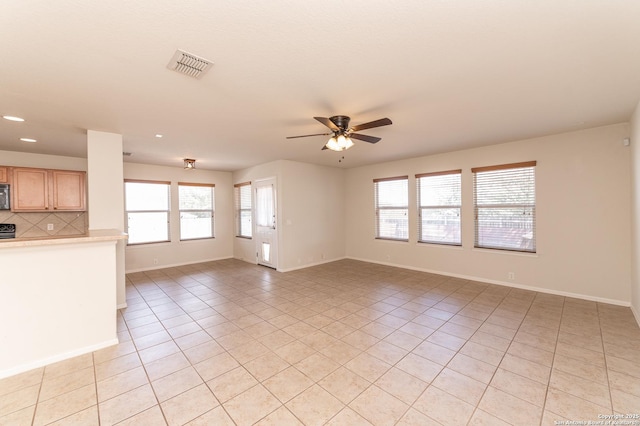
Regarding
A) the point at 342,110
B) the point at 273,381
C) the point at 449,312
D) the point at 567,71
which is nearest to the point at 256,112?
the point at 342,110

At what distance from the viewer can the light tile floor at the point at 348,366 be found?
1905mm

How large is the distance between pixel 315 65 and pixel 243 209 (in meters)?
5.97

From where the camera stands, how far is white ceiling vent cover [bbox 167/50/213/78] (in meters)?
1.99

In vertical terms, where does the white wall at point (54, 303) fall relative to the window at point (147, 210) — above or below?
below

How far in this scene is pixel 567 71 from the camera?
7.55ft

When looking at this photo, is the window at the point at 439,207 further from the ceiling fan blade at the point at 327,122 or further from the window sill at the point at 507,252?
the ceiling fan blade at the point at 327,122

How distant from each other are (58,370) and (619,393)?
476cm

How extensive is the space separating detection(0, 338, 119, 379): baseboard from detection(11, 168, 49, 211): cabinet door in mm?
3980

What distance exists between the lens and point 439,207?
5.73 metres

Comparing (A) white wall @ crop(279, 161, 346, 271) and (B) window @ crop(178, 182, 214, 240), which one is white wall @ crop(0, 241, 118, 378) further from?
(B) window @ crop(178, 182, 214, 240)

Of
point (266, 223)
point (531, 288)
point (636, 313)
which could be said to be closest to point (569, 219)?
point (531, 288)

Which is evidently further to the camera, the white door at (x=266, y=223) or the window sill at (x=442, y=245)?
the white door at (x=266, y=223)

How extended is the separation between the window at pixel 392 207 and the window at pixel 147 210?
5415mm

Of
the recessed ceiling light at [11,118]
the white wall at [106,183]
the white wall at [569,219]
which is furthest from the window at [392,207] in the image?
the recessed ceiling light at [11,118]
